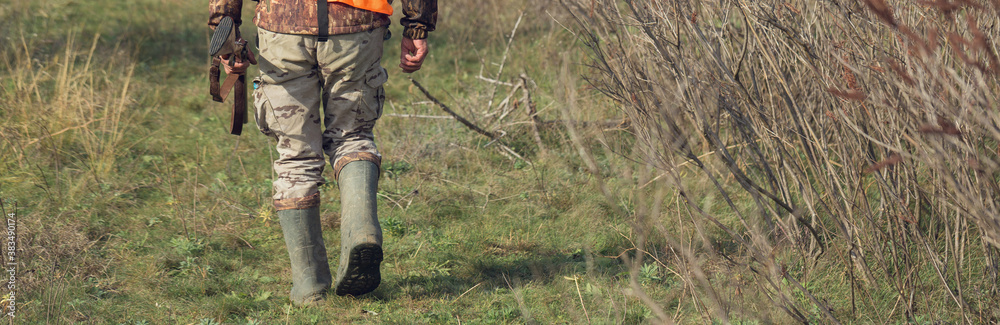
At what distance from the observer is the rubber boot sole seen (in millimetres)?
2904

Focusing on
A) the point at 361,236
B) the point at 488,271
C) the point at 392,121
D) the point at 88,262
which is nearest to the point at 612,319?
the point at 488,271

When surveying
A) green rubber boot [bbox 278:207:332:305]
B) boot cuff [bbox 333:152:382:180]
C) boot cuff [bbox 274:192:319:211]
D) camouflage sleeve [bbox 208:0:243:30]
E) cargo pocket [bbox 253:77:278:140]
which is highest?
camouflage sleeve [bbox 208:0:243:30]

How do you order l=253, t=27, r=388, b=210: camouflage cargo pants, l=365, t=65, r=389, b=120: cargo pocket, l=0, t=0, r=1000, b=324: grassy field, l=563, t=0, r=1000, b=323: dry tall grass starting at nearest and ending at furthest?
l=563, t=0, r=1000, b=323: dry tall grass
l=0, t=0, r=1000, b=324: grassy field
l=253, t=27, r=388, b=210: camouflage cargo pants
l=365, t=65, r=389, b=120: cargo pocket

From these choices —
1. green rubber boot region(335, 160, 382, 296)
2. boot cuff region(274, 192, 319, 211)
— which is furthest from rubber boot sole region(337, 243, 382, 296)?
boot cuff region(274, 192, 319, 211)

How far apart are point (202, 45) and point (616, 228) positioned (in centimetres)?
503

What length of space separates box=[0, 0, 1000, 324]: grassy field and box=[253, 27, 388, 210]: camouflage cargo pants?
546 millimetres

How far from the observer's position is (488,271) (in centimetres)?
362

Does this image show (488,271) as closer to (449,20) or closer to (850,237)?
(850,237)

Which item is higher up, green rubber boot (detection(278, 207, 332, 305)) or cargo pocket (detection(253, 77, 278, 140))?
cargo pocket (detection(253, 77, 278, 140))

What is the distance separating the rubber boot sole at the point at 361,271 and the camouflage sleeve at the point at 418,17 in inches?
35.0

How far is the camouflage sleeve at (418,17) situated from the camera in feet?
10.5

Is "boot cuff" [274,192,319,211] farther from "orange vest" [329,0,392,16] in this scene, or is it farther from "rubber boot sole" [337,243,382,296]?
"orange vest" [329,0,392,16]

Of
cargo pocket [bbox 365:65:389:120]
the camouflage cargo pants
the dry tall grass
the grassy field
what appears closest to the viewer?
the dry tall grass

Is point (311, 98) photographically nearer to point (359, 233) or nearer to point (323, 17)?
point (323, 17)
